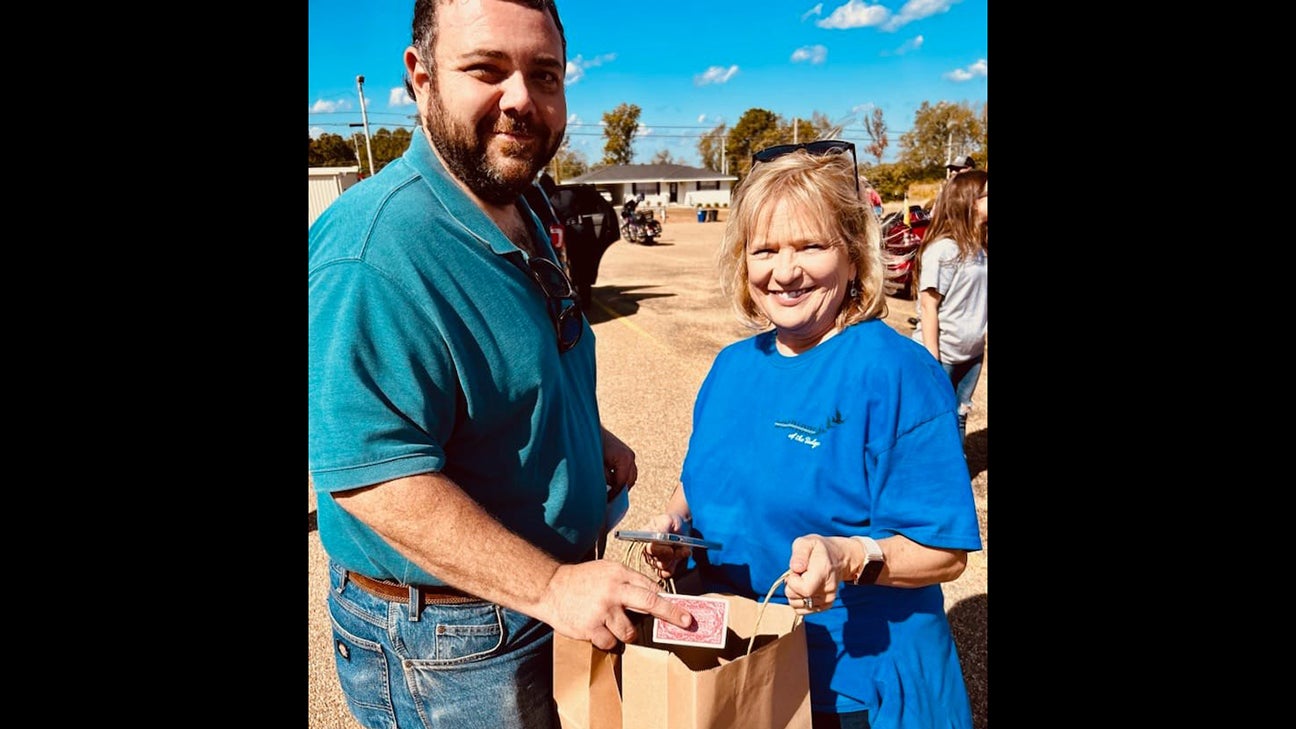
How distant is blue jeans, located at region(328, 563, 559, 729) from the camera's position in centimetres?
134

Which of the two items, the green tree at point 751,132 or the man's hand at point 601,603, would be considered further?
the green tree at point 751,132

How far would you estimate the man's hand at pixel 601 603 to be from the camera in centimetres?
111

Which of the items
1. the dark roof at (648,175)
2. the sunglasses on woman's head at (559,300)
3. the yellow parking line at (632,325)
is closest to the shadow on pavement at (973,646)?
the sunglasses on woman's head at (559,300)

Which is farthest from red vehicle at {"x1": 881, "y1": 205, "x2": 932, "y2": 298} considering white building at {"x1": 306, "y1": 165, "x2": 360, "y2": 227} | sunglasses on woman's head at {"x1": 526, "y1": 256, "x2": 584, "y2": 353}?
white building at {"x1": 306, "y1": 165, "x2": 360, "y2": 227}

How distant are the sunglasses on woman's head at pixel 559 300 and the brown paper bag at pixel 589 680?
1.97 feet

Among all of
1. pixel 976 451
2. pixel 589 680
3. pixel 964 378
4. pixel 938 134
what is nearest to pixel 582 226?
pixel 976 451

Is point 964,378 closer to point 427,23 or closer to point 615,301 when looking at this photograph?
point 427,23

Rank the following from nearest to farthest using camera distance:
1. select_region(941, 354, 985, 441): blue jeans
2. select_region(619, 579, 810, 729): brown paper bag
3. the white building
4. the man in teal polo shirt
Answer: select_region(619, 579, 810, 729): brown paper bag < the man in teal polo shirt < select_region(941, 354, 985, 441): blue jeans < the white building

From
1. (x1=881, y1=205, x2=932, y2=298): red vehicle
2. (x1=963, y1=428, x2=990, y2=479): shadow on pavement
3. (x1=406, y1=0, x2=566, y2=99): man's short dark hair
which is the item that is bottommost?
(x1=963, y1=428, x2=990, y2=479): shadow on pavement

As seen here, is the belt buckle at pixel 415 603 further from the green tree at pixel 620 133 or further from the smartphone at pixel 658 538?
the green tree at pixel 620 133

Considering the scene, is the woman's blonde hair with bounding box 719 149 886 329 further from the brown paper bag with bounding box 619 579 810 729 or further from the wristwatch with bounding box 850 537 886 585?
the brown paper bag with bounding box 619 579 810 729

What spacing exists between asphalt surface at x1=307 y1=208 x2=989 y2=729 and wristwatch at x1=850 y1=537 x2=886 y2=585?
47cm

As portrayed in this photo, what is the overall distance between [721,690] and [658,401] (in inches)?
233
